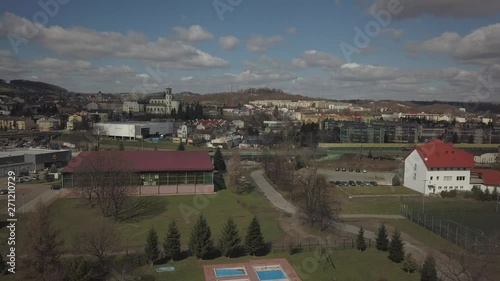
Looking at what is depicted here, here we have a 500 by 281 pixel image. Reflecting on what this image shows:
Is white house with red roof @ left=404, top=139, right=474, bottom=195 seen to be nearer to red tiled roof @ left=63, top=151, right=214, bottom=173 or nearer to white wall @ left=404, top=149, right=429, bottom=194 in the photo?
white wall @ left=404, top=149, right=429, bottom=194

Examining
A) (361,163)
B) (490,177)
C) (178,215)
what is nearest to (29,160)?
(178,215)

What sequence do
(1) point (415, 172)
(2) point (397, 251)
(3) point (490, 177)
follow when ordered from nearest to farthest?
(2) point (397, 251), (3) point (490, 177), (1) point (415, 172)

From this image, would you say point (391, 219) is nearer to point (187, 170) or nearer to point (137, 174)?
point (187, 170)

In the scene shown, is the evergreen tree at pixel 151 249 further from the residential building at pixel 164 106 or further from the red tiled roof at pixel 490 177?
the residential building at pixel 164 106

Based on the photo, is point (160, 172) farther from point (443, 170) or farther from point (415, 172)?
point (443, 170)

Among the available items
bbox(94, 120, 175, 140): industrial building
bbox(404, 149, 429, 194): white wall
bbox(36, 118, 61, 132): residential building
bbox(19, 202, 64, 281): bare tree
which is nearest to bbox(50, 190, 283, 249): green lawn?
bbox(19, 202, 64, 281): bare tree

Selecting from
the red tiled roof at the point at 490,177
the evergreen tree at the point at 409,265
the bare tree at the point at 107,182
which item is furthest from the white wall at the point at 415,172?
the bare tree at the point at 107,182
